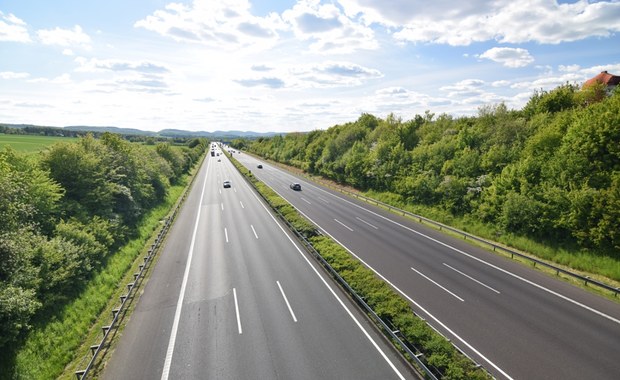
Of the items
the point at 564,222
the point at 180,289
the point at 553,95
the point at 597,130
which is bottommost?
the point at 180,289

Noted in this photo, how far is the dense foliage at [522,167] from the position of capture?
78.1 feet

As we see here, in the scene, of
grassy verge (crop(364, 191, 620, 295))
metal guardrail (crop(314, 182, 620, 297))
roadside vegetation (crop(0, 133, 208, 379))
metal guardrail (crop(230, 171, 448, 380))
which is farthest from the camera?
grassy verge (crop(364, 191, 620, 295))

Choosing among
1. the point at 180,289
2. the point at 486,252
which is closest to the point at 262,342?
the point at 180,289

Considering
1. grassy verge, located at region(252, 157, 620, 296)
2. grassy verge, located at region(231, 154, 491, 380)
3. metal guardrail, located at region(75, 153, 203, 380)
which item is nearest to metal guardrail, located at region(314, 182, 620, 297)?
grassy verge, located at region(252, 157, 620, 296)

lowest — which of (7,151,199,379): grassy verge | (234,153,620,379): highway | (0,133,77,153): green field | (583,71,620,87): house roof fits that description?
(7,151,199,379): grassy verge

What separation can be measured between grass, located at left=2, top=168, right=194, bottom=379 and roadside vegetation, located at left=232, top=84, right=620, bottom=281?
31018 millimetres

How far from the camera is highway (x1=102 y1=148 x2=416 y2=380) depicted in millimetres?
12461

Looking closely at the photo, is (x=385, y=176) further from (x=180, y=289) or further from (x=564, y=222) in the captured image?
(x=180, y=289)

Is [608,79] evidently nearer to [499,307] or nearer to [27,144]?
[499,307]

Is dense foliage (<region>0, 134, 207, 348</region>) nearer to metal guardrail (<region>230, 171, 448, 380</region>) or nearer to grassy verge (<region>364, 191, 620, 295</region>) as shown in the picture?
metal guardrail (<region>230, 171, 448, 380</region>)

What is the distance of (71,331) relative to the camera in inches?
593

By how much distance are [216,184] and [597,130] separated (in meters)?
57.8

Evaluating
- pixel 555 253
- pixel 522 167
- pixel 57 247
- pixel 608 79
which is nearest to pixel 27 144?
pixel 57 247

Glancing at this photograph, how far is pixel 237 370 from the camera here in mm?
12305
